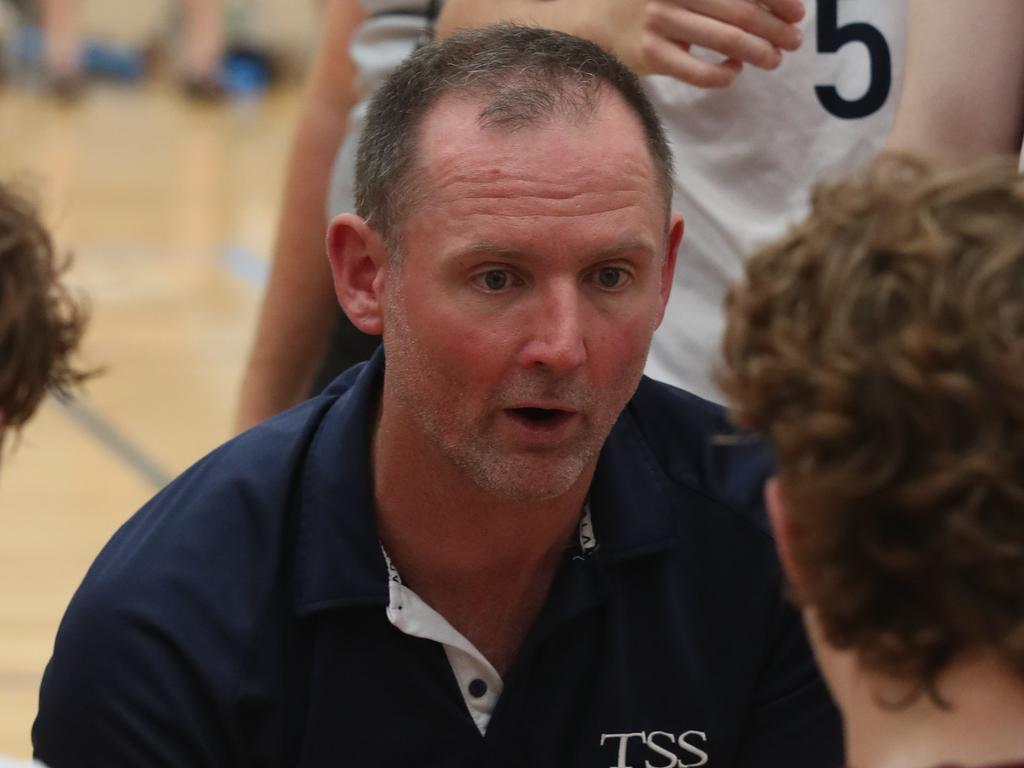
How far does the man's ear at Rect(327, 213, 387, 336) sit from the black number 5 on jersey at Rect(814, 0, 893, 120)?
0.73 meters

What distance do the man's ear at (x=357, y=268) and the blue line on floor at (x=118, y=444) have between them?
136 inches

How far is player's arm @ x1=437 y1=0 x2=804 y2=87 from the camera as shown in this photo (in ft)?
7.84

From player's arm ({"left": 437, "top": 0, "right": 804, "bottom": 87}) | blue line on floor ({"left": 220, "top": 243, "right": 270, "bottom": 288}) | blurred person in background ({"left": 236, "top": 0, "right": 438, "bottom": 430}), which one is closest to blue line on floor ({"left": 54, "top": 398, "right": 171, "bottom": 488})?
blue line on floor ({"left": 220, "top": 243, "right": 270, "bottom": 288})

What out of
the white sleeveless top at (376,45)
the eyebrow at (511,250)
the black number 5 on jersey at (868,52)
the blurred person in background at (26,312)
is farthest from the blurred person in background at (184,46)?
the blurred person in background at (26,312)

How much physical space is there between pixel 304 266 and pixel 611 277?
105cm

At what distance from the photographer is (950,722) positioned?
148 cm

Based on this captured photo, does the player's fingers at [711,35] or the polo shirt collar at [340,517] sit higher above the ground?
the player's fingers at [711,35]

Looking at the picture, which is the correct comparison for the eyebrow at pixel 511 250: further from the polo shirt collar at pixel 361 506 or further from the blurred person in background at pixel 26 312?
the blurred person in background at pixel 26 312

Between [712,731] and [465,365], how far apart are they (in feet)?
1.87

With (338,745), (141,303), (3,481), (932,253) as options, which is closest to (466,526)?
(338,745)

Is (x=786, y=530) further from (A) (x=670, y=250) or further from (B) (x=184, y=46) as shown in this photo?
(B) (x=184, y=46)

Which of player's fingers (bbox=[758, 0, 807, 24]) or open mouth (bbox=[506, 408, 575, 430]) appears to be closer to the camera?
open mouth (bbox=[506, 408, 575, 430])

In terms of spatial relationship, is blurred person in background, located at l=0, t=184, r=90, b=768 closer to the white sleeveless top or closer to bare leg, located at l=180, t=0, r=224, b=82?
the white sleeveless top

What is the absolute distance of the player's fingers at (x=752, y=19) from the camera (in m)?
2.38
